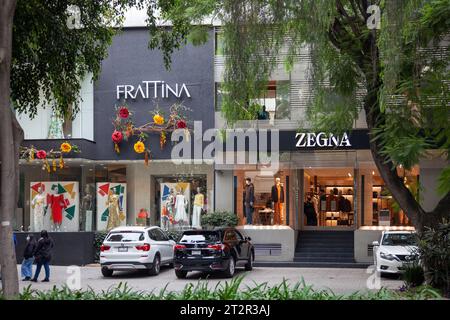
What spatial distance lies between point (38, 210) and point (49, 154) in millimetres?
2370

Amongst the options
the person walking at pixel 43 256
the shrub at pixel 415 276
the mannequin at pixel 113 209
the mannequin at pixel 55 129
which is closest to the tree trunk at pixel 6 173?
the shrub at pixel 415 276

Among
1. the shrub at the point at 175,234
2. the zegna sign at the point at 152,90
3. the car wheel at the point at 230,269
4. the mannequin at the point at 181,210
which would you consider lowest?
the car wheel at the point at 230,269

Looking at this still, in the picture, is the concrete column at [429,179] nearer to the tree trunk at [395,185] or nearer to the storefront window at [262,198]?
the storefront window at [262,198]

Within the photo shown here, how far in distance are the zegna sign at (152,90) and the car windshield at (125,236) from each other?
7.38m

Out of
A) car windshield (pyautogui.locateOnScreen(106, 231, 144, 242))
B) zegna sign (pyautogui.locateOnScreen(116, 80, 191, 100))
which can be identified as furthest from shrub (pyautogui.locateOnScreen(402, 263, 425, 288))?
zegna sign (pyautogui.locateOnScreen(116, 80, 191, 100))

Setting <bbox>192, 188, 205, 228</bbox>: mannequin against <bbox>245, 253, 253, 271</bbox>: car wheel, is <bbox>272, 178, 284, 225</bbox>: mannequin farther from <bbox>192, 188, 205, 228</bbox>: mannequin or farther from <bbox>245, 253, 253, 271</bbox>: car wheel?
<bbox>245, 253, 253, 271</bbox>: car wheel

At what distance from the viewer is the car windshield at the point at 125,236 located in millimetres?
22406

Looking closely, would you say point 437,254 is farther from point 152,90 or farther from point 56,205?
point 56,205

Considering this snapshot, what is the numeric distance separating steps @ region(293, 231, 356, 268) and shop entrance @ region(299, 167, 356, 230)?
24.5 inches

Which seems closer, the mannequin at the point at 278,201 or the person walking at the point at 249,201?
the mannequin at the point at 278,201

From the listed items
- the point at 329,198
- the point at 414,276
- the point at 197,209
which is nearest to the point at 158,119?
the point at 197,209

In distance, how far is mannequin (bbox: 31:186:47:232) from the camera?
27516 millimetres
